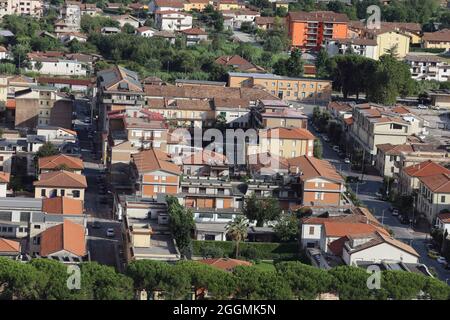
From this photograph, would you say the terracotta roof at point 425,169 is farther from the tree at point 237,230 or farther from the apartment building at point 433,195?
the tree at point 237,230

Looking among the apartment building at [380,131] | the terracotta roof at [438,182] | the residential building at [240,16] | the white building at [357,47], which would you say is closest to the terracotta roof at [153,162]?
the terracotta roof at [438,182]

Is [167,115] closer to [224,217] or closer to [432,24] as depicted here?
[224,217]

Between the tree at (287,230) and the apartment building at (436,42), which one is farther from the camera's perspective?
the apartment building at (436,42)

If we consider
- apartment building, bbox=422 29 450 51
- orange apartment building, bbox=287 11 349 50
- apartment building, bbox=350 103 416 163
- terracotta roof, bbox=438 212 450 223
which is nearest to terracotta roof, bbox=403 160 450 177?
terracotta roof, bbox=438 212 450 223

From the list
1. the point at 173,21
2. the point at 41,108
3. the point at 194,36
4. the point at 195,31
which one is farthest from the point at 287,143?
the point at 173,21

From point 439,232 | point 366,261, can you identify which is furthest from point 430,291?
point 439,232

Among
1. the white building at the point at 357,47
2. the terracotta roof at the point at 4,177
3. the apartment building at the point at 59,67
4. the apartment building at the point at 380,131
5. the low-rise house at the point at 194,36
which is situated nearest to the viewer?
the terracotta roof at the point at 4,177

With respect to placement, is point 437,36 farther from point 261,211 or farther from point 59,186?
point 59,186
